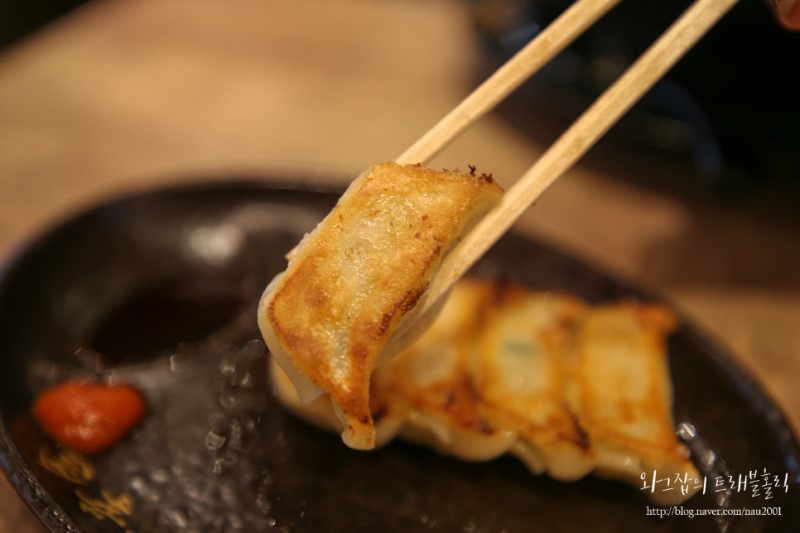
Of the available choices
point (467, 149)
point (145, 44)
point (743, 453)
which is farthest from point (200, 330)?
point (145, 44)

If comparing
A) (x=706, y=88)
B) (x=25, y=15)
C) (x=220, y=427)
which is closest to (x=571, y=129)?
(x=220, y=427)

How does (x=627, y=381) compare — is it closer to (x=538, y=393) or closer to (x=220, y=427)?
(x=538, y=393)

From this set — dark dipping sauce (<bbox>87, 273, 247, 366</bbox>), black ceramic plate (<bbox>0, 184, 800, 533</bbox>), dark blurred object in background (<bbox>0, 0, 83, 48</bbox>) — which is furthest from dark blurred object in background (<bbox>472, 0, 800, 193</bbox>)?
dark blurred object in background (<bbox>0, 0, 83, 48</bbox>)

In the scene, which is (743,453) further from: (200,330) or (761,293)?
(200,330)

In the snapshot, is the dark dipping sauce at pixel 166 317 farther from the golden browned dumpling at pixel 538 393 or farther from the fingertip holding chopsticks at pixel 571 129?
the fingertip holding chopsticks at pixel 571 129

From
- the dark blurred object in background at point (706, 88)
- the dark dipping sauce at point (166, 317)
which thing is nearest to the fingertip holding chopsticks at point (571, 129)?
the dark dipping sauce at point (166, 317)
